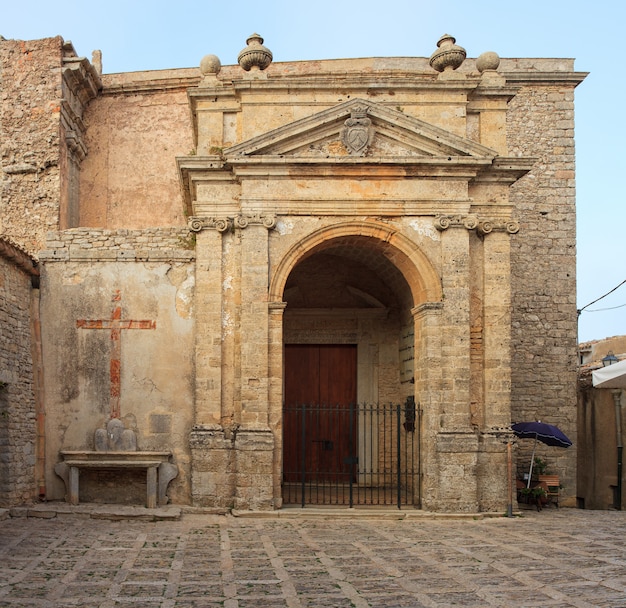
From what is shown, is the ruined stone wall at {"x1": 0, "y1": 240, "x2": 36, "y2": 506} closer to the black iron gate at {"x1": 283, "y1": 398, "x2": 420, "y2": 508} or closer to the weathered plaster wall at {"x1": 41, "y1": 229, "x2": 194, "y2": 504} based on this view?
the weathered plaster wall at {"x1": 41, "y1": 229, "x2": 194, "y2": 504}

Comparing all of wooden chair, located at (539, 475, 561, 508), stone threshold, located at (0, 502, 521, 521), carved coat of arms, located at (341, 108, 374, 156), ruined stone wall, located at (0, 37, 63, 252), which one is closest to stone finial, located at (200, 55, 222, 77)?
carved coat of arms, located at (341, 108, 374, 156)

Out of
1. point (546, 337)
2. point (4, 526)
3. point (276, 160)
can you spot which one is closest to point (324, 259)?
point (276, 160)

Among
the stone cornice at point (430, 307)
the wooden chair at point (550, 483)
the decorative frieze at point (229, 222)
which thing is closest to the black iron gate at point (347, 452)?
the stone cornice at point (430, 307)

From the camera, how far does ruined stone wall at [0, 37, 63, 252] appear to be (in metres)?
15.1

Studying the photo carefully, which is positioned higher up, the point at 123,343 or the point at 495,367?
the point at 123,343

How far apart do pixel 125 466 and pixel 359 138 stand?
5.86 metres

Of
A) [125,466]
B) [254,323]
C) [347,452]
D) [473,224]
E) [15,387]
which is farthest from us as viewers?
[347,452]

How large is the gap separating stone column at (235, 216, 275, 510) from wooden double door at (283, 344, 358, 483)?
264 centimetres

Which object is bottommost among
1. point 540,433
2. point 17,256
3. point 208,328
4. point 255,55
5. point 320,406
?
point 540,433

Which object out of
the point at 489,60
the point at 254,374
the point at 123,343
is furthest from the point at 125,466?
the point at 489,60

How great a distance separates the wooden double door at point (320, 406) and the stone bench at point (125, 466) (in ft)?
9.55

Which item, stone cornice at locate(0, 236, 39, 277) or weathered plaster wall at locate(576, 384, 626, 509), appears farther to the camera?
weathered plaster wall at locate(576, 384, 626, 509)

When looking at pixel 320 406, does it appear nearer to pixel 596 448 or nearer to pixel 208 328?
pixel 208 328

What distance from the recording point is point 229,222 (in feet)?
36.4
